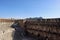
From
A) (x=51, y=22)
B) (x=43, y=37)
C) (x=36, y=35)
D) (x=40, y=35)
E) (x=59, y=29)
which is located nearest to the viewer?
(x=59, y=29)

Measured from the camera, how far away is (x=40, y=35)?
11.7 meters

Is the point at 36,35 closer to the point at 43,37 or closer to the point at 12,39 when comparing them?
the point at 43,37

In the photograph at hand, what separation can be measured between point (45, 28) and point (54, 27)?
1.67m

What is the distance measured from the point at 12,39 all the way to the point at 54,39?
4992 mm

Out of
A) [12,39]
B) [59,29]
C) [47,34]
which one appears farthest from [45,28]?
[12,39]

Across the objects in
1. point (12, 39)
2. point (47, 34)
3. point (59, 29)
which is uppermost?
point (59, 29)

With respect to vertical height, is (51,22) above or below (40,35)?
above

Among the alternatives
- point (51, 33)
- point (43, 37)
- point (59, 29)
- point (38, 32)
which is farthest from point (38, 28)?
point (59, 29)

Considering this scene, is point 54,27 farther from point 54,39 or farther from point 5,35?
point 5,35

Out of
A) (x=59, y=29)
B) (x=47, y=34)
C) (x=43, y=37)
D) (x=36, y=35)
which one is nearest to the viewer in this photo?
(x=59, y=29)

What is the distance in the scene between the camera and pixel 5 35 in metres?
13.0

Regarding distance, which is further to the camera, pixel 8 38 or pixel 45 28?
pixel 8 38

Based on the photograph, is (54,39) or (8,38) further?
(8,38)

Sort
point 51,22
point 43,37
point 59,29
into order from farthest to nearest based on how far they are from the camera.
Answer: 1. point 43,37
2. point 51,22
3. point 59,29
